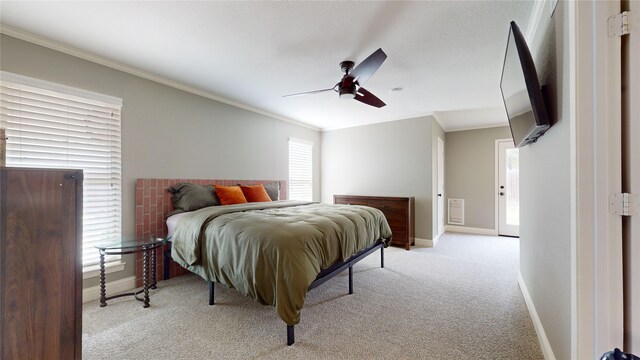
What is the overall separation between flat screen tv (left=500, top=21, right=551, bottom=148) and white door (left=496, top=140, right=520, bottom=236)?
399 cm

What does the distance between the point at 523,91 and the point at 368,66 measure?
1.11 m

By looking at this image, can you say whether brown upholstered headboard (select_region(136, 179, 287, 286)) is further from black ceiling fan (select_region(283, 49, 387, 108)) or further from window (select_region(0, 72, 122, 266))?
black ceiling fan (select_region(283, 49, 387, 108))

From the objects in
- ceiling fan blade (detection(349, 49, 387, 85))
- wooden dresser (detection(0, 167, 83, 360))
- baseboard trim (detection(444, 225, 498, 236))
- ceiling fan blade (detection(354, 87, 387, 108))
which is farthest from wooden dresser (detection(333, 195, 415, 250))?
wooden dresser (detection(0, 167, 83, 360))

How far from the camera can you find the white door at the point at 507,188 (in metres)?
5.00

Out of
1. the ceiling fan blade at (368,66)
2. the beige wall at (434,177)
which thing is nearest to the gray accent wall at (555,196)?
the ceiling fan blade at (368,66)

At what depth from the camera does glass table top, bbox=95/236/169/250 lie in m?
2.11

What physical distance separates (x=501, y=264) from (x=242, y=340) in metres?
3.44

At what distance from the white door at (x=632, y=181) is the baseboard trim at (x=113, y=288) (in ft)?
12.1

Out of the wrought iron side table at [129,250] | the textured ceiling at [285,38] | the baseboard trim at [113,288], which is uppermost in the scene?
the textured ceiling at [285,38]

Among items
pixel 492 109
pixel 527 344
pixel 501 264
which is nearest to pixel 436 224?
pixel 501 264

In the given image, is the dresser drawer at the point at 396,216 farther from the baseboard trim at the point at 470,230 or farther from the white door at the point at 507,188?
the white door at the point at 507,188

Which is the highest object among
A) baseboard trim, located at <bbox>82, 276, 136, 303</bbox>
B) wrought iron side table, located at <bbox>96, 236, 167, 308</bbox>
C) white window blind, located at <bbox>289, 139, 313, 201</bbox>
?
white window blind, located at <bbox>289, 139, 313, 201</bbox>

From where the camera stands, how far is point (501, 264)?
11.0 ft

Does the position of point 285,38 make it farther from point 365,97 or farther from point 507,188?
point 507,188
